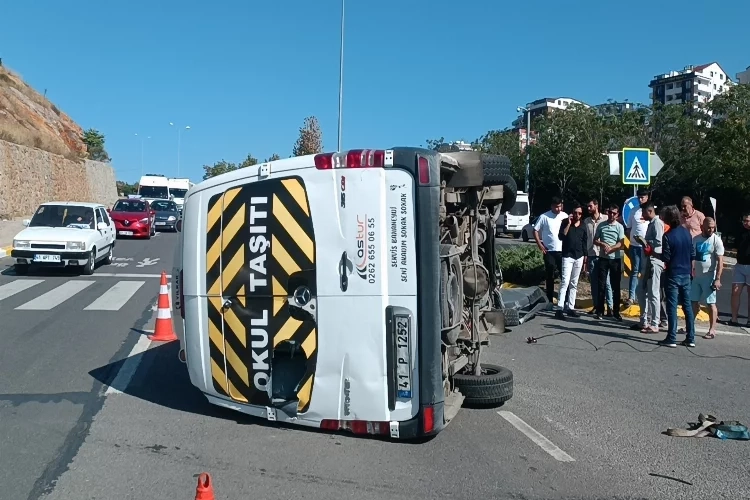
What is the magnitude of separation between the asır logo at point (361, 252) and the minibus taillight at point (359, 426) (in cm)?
111

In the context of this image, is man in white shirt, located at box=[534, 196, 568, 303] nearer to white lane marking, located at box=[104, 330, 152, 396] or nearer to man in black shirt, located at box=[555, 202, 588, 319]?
man in black shirt, located at box=[555, 202, 588, 319]

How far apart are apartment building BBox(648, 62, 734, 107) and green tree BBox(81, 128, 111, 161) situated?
87.3 metres

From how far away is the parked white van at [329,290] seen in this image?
206 inches

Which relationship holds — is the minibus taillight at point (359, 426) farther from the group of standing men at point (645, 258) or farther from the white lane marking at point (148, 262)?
the white lane marking at point (148, 262)

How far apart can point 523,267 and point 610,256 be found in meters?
3.34

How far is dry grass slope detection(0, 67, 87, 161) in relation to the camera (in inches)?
1635

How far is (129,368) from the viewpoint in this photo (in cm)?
833

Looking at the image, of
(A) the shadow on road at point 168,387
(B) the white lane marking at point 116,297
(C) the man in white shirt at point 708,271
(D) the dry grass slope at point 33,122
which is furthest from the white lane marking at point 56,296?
(D) the dry grass slope at point 33,122

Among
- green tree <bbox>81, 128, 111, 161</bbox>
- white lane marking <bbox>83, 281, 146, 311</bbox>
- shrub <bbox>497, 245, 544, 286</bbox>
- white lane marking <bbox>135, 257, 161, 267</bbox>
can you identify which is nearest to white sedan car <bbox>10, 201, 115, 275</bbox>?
white lane marking <bbox>83, 281, 146, 311</bbox>

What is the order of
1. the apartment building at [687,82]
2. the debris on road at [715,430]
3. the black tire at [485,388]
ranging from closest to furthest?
the debris on road at [715,430] → the black tire at [485,388] → the apartment building at [687,82]

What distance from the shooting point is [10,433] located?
5.92 metres

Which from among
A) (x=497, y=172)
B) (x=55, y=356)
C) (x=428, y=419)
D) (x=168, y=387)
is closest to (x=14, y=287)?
(x=55, y=356)

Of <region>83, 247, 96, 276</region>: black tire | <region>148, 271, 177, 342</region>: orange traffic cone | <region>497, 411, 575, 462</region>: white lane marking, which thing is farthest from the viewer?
<region>83, 247, 96, 276</region>: black tire

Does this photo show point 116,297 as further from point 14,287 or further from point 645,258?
point 645,258
